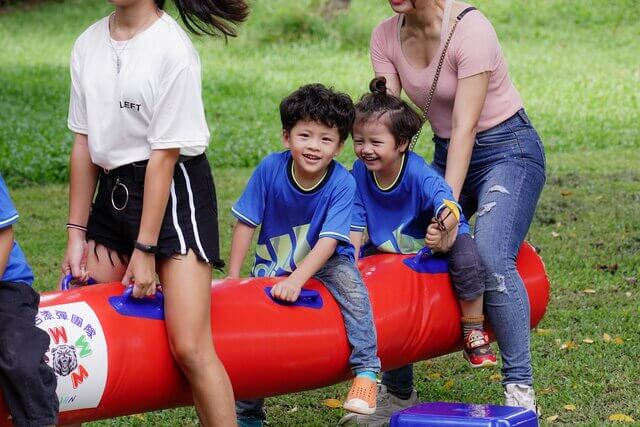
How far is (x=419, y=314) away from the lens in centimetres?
490

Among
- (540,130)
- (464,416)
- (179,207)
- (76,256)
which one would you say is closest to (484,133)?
(464,416)

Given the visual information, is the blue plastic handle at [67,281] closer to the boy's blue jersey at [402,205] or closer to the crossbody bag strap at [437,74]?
the boy's blue jersey at [402,205]

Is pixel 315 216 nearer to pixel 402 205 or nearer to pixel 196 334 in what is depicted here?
pixel 402 205

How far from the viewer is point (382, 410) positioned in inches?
220

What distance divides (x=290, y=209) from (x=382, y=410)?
138 cm

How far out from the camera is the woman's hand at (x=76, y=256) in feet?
14.3

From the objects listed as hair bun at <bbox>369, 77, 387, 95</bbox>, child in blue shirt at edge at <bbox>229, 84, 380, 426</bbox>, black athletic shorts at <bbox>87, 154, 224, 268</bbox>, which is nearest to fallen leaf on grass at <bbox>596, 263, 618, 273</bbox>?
hair bun at <bbox>369, 77, 387, 95</bbox>

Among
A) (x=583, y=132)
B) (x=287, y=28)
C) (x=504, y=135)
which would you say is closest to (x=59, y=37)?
(x=287, y=28)

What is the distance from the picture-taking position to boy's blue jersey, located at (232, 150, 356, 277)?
4.64 m

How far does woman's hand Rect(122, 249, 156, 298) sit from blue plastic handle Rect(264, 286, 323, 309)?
0.57 m

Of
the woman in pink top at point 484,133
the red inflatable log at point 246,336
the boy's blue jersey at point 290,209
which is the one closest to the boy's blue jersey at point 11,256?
the red inflatable log at point 246,336

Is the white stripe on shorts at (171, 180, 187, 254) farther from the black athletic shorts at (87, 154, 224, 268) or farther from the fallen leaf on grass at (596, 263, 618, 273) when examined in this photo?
the fallen leaf on grass at (596, 263, 618, 273)

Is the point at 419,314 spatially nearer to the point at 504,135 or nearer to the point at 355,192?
the point at 355,192

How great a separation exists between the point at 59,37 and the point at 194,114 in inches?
792
